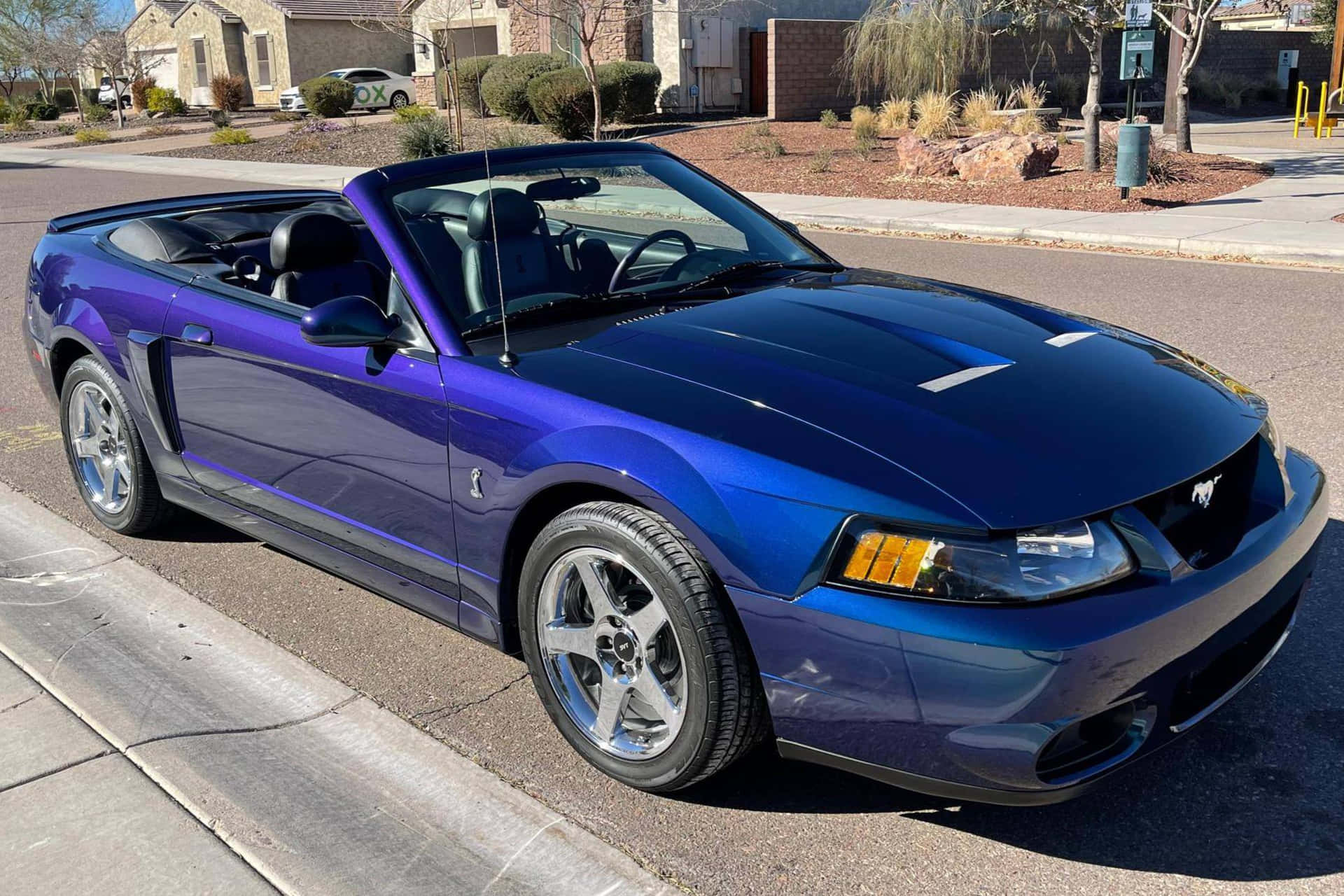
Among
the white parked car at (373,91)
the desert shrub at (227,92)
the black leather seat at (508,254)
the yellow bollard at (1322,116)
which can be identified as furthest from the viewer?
the desert shrub at (227,92)

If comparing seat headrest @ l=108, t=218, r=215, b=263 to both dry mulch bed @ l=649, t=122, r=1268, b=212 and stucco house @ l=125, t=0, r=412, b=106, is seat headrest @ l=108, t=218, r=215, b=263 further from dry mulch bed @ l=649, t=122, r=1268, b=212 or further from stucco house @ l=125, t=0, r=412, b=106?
stucco house @ l=125, t=0, r=412, b=106

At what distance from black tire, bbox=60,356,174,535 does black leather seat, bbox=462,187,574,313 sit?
1802mm

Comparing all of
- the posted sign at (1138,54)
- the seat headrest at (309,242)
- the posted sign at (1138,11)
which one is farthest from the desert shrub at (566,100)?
the seat headrest at (309,242)

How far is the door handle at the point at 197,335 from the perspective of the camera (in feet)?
13.9

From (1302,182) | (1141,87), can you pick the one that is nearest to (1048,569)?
(1302,182)

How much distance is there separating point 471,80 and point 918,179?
1922 cm

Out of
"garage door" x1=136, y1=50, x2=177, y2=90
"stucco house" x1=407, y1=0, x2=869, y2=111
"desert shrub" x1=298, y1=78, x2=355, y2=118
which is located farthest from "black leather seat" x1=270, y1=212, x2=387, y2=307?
"garage door" x1=136, y1=50, x2=177, y2=90

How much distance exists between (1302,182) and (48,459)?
15707 mm

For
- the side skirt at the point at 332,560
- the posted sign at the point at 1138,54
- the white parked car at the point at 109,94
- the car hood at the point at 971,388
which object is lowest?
the side skirt at the point at 332,560

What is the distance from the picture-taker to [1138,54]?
17484mm

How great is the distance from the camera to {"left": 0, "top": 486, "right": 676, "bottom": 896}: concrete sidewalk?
288cm

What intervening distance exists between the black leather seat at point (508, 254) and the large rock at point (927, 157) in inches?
595

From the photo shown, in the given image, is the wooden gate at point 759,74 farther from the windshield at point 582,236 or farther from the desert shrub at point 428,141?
the windshield at point 582,236

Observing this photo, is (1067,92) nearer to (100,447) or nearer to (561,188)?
(561,188)
